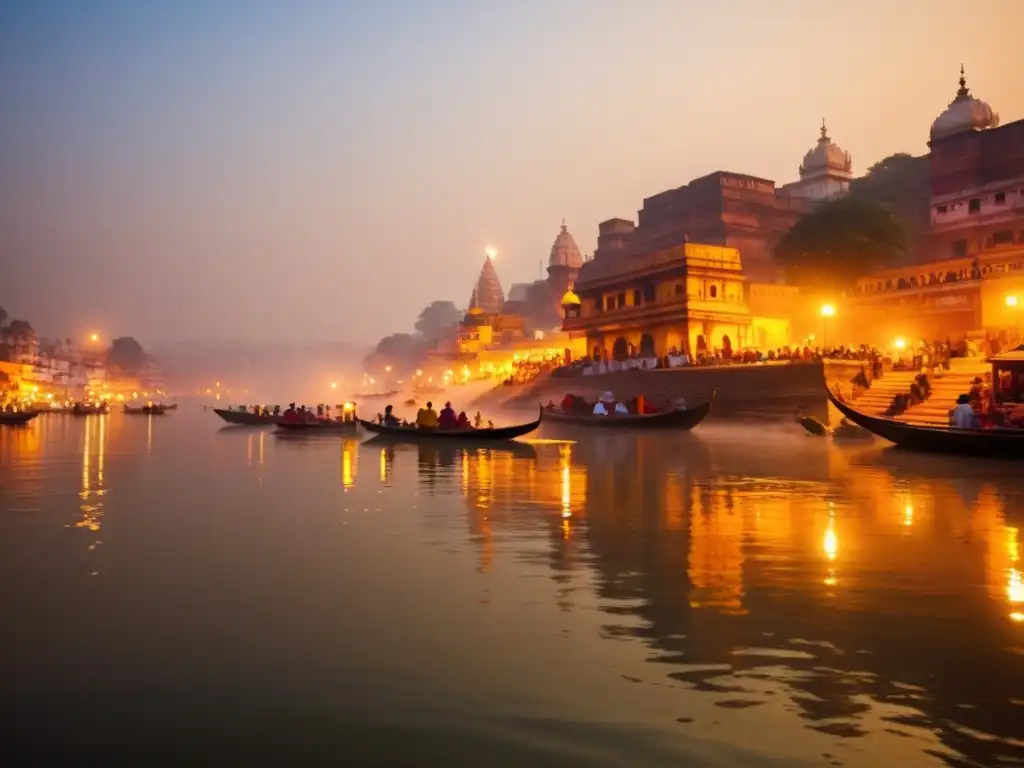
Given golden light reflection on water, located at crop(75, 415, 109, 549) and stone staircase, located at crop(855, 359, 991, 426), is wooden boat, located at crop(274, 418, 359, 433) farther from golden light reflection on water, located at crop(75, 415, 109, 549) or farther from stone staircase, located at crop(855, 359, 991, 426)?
stone staircase, located at crop(855, 359, 991, 426)

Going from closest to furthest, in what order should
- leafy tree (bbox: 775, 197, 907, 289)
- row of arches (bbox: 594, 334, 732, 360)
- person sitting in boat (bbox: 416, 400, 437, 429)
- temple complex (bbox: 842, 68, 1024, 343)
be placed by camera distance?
person sitting in boat (bbox: 416, 400, 437, 429) → temple complex (bbox: 842, 68, 1024, 343) → row of arches (bbox: 594, 334, 732, 360) → leafy tree (bbox: 775, 197, 907, 289)

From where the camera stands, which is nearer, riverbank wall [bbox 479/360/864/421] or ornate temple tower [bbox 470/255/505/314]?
riverbank wall [bbox 479/360/864/421]

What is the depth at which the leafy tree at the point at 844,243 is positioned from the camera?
4919 centimetres

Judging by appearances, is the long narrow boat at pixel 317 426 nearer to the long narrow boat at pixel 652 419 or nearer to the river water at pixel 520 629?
the long narrow boat at pixel 652 419

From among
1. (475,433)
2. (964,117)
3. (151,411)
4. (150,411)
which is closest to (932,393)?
(475,433)

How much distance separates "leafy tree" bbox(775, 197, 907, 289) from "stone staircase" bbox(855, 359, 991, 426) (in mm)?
18705

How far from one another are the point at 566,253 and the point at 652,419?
67826mm

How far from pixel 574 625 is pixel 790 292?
4669 cm

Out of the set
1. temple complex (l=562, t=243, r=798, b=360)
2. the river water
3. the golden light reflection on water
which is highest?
temple complex (l=562, t=243, r=798, b=360)

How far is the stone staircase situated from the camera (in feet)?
89.7

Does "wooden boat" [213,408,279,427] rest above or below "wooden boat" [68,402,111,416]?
below

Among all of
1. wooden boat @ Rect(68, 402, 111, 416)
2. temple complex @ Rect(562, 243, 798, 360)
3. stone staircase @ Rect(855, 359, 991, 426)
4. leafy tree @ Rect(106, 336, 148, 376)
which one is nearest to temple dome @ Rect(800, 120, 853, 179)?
temple complex @ Rect(562, 243, 798, 360)

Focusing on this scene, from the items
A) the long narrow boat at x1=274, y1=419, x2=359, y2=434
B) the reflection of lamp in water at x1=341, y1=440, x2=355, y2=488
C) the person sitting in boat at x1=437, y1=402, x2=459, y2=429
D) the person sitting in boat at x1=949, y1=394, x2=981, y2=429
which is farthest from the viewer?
the long narrow boat at x1=274, y1=419, x2=359, y2=434

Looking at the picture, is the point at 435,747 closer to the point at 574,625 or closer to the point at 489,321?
the point at 574,625
